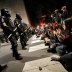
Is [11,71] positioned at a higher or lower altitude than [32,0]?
lower

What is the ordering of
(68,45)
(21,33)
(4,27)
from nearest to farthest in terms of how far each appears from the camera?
(68,45), (4,27), (21,33)

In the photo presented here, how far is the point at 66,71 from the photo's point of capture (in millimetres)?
3953

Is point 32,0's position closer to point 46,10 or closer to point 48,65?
point 46,10

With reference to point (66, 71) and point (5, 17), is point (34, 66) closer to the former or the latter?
point (66, 71)

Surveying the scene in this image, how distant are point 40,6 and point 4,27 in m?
23.5

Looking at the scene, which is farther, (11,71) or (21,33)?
(21,33)

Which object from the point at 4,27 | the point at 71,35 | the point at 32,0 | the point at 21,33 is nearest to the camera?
the point at 71,35

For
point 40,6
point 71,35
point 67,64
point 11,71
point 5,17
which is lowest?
point 11,71

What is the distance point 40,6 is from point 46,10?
1389mm

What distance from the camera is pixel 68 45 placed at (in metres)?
4.74

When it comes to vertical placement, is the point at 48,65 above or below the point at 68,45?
below

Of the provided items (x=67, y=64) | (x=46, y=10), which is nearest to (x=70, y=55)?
(x=67, y=64)

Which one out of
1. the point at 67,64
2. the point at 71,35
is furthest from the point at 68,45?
the point at 67,64

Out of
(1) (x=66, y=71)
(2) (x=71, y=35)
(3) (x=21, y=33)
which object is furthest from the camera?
(3) (x=21, y=33)
